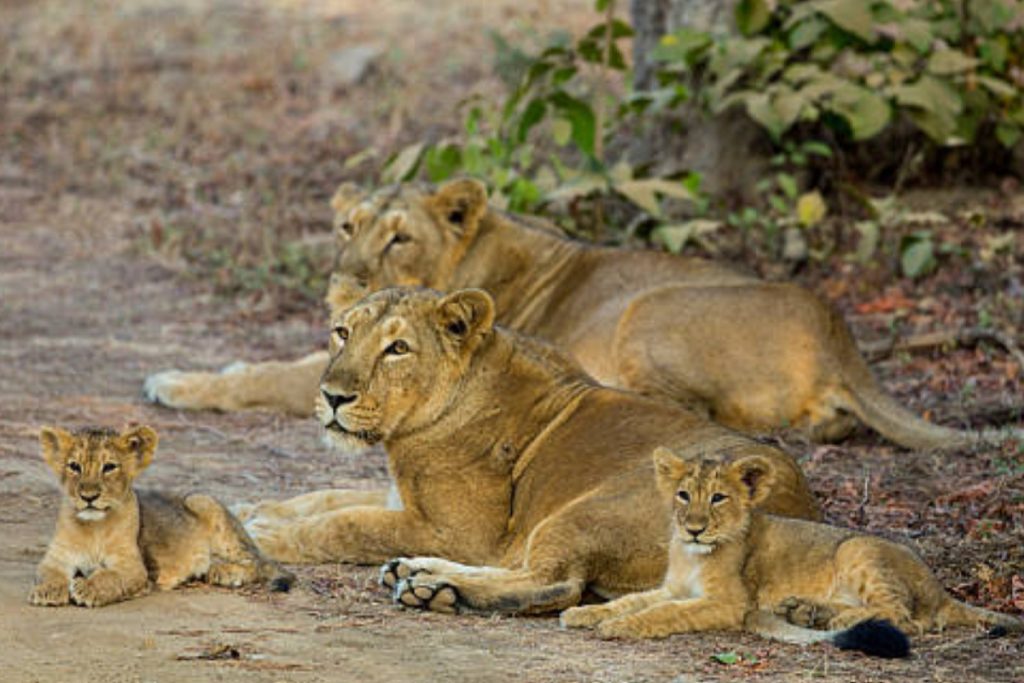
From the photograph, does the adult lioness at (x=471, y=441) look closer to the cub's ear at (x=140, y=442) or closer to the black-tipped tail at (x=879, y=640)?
the cub's ear at (x=140, y=442)

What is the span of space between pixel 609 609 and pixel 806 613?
0.64 meters

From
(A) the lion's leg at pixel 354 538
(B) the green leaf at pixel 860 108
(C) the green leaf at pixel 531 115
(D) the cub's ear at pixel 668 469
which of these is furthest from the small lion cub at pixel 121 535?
(B) the green leaf at pixel 860 108

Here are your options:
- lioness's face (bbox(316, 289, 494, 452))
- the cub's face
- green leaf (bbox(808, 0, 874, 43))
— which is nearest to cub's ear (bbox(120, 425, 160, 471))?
the cub's face

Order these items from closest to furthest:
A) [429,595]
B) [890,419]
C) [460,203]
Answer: [429,595] → [890,419] → [460,203]

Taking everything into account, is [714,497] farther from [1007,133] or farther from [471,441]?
[1007,133]

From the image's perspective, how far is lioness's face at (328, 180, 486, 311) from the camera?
10.3m

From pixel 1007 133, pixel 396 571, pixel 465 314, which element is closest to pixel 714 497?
pixel 396 571

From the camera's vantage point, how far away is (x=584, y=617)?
6.68 metres

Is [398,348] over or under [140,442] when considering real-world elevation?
over

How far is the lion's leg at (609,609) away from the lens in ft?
21.9

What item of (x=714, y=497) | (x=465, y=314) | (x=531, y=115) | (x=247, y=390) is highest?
(x=465, y=314)

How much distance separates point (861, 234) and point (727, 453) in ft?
23.1

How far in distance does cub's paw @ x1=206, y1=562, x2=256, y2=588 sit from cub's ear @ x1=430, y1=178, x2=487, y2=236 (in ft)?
12.5

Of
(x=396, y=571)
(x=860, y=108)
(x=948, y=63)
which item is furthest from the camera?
(x=948, y=63)
